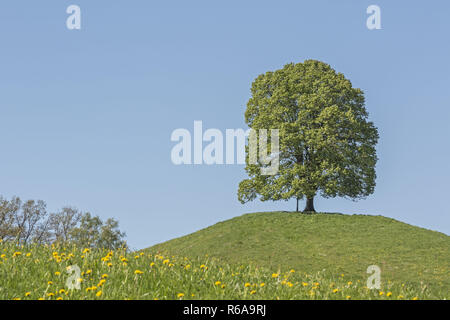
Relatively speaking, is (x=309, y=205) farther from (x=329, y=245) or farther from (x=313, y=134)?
(x=329, y=245)

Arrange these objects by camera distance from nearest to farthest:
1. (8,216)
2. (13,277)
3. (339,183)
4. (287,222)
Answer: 1. (13,277)
2. (287,222)
3. (339,183)
4. (8,216)

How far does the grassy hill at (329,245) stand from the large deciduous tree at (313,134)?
2.58 m

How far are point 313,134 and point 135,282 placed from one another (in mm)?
31649

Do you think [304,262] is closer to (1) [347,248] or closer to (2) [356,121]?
(1) [347,248]

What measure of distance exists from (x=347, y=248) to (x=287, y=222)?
6.97 m

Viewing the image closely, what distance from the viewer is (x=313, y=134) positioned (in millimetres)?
38781

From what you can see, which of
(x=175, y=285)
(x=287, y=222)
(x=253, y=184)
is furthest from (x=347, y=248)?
(x=175, y=285)

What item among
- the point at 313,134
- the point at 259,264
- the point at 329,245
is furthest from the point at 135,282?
the point at 313,134

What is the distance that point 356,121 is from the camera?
40312 mm

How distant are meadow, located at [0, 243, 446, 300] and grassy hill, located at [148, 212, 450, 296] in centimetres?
1424

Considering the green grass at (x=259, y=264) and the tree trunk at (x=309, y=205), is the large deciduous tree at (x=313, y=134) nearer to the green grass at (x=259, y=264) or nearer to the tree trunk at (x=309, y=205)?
the tree trunk at (x=309, y=205)

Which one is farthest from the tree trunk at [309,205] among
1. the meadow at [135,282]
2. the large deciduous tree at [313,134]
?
the meadow at [135,282]

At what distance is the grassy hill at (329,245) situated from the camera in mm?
26891

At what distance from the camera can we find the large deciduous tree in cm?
3897
